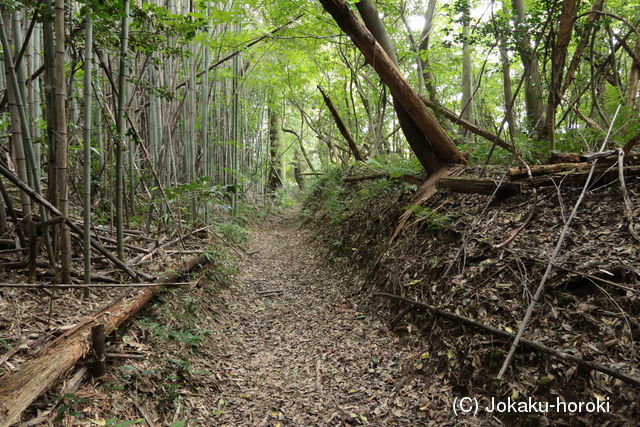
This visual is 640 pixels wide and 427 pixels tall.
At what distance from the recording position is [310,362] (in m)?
3.27

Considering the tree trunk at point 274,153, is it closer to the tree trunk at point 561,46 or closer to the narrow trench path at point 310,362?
the narrow trench path at point 310,362

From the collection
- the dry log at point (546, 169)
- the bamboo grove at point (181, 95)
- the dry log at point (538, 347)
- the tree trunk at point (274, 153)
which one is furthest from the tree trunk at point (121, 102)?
the tree trunk at point (274, 153)

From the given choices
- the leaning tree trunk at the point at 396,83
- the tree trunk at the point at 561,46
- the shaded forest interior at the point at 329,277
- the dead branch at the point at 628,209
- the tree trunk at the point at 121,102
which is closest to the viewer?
the shaded forest interior at the point at 329,277

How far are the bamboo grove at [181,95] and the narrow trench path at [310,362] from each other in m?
1.52

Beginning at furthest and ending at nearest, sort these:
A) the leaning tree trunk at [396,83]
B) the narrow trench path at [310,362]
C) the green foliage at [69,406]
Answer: the leaning tree trunk at [396,83], the narrow trench path at [310,362], the green foliage at [69,406]

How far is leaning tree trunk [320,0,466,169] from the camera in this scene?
4.13 metres

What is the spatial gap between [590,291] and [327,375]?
6.53 ft

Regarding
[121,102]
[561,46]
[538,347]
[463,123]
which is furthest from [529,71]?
[121,102]

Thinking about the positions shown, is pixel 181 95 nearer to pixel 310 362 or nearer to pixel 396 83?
pixel 396 83

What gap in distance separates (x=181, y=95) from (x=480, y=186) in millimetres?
4779

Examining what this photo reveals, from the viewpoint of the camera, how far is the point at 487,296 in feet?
8.63

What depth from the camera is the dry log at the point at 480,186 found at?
346 cm

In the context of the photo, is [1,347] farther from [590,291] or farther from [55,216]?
[590,291]

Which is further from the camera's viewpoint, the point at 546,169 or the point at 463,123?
the point at 463,123
